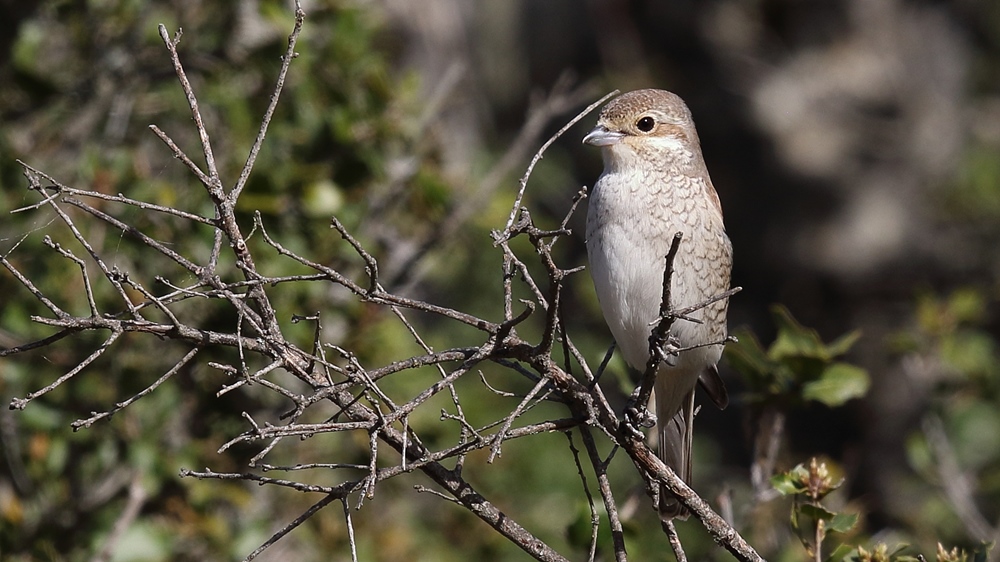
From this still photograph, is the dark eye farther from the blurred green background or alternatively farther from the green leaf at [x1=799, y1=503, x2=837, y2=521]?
the green leaf at [x1=799, y1=503, x2=837, y2=521]

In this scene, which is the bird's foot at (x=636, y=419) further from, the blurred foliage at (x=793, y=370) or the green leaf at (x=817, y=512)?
the blurred foliage at (x=793, y=370)

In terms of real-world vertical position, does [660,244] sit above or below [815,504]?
above

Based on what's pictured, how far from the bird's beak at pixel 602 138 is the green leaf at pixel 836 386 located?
0.99 meters

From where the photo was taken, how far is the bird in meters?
3.44

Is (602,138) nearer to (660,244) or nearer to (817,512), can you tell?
(660,244)

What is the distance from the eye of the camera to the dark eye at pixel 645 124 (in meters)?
3.72

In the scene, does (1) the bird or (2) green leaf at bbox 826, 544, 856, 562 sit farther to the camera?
(1) the bird

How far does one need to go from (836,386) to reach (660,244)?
691mm

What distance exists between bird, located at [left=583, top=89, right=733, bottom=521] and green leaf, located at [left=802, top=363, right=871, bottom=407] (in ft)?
1.12

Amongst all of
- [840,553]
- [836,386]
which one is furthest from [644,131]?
[840,553]

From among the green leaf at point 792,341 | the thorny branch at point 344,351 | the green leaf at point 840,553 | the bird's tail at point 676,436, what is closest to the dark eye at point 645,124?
the green leaf at point 792,341

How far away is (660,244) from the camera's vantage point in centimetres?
344

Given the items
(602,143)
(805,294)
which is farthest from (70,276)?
(805,294)

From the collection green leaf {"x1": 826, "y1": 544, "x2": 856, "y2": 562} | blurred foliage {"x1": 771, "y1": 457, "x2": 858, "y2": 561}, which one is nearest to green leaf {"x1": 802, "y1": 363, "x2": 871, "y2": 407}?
blurred foliage {"x1": 771, "y1": 457, "x2": 858, "y2": 561}
